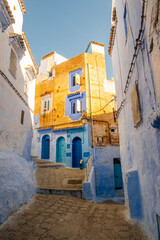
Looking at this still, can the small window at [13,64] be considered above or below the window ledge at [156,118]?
above

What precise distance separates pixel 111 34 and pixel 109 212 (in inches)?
325

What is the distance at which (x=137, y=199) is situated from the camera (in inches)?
166

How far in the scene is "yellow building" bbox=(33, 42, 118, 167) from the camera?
13773 mm

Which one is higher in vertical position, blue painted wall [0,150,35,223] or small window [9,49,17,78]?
small window [9,49,17,78]

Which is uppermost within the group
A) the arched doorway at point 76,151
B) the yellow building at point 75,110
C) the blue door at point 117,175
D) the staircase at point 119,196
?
the yellow building at point 75,110

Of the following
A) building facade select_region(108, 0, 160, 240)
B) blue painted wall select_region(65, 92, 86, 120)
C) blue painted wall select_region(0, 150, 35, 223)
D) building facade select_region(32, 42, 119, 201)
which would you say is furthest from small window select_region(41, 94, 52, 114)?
building facade select_region(108, 0, 160, 240)

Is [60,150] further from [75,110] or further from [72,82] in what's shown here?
[72,82]

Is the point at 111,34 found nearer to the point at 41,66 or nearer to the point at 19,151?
the point at 19,151

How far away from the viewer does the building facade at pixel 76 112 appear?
13.6m

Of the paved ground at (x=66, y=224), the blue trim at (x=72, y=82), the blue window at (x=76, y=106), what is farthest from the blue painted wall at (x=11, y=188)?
the blue trim at (x=72, y=82)

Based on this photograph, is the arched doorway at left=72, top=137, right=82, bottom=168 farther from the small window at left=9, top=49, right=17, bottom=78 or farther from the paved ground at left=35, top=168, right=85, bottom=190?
the small window at left=9, top=49, right=17, bottom=78

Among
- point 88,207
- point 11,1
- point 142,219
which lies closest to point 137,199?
point 142,219

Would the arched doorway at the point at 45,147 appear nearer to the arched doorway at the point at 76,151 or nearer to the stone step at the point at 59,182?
the arched doorway at the point at 76,151

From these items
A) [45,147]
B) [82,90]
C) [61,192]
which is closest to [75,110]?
[82,90]
